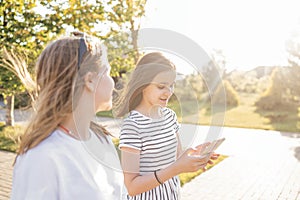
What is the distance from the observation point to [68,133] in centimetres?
113

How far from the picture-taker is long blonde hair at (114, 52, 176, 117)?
131 centimetres

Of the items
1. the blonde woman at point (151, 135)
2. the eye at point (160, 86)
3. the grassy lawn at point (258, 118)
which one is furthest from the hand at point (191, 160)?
the grassy lawn at point (258, 118)

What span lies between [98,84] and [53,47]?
0.55 ft

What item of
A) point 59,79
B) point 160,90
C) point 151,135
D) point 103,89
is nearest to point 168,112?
point 151,135

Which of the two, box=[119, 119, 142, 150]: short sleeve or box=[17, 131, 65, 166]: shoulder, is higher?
box=[17, 131, 65, 166]: shoulder

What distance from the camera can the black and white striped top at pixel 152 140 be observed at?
1.52 m

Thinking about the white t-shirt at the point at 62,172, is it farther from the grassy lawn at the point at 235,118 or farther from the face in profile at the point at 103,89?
the grassy lawn at the point at 235,118

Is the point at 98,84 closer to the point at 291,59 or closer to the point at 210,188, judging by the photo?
the point at 210,188

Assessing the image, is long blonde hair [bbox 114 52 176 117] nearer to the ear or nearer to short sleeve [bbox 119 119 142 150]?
short sleeve [bbox 119 119 142 150]

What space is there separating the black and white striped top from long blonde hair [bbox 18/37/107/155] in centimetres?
40

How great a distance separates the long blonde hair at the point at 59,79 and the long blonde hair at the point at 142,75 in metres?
0.22

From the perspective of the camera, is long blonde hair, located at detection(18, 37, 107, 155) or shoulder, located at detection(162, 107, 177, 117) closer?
long blonde hair, located at detection(18, 37, 107, 155)

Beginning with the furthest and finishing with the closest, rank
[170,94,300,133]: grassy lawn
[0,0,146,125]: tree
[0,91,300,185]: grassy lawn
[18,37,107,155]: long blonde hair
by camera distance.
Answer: [170,94,300,133]: grassy lawn < [0,0,146,125]: tree < [0,91,300,185]: grassy lawn < [18,37,107,155]: long blonde hair

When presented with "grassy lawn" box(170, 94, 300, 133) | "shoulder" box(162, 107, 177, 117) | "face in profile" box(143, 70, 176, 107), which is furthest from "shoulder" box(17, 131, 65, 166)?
"grassy lawn" box(170, 94, 300, 133)
